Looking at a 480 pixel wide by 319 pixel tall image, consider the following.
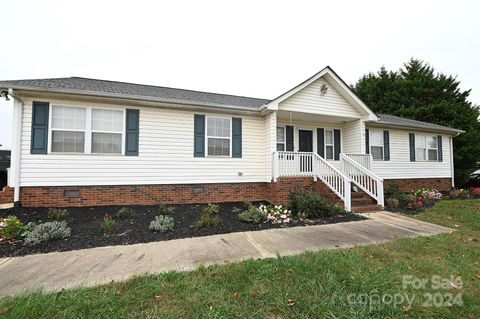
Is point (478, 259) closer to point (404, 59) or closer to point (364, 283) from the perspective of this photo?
point (364, 283)

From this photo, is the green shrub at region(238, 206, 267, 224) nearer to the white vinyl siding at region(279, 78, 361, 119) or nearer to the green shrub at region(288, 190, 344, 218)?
the green shrub at region(288, 190, 344, 218)

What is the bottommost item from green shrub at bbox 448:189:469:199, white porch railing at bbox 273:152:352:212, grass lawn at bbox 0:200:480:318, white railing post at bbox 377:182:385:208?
grass lawn at bbox 0:200:480:318

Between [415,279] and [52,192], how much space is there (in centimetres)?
896

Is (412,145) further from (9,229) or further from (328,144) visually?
(9,229)

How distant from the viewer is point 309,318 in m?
2.02

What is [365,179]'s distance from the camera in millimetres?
8062

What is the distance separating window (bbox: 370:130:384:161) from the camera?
10.7 metres

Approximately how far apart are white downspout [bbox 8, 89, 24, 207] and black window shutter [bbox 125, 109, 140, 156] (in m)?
2.81

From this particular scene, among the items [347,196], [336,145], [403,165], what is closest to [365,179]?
[347,196]

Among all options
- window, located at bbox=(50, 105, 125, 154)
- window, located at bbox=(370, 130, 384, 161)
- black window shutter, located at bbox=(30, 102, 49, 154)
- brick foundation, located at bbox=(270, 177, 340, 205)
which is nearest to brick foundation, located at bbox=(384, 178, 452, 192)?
window, located at bbox=(370, 130, 384, 161)

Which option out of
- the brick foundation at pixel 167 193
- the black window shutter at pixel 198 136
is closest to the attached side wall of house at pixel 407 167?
the brick foundation at pixel 167 193

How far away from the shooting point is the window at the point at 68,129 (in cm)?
641

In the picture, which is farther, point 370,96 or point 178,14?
point 370,96

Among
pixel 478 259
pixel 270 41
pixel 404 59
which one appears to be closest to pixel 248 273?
pixel 478 259
